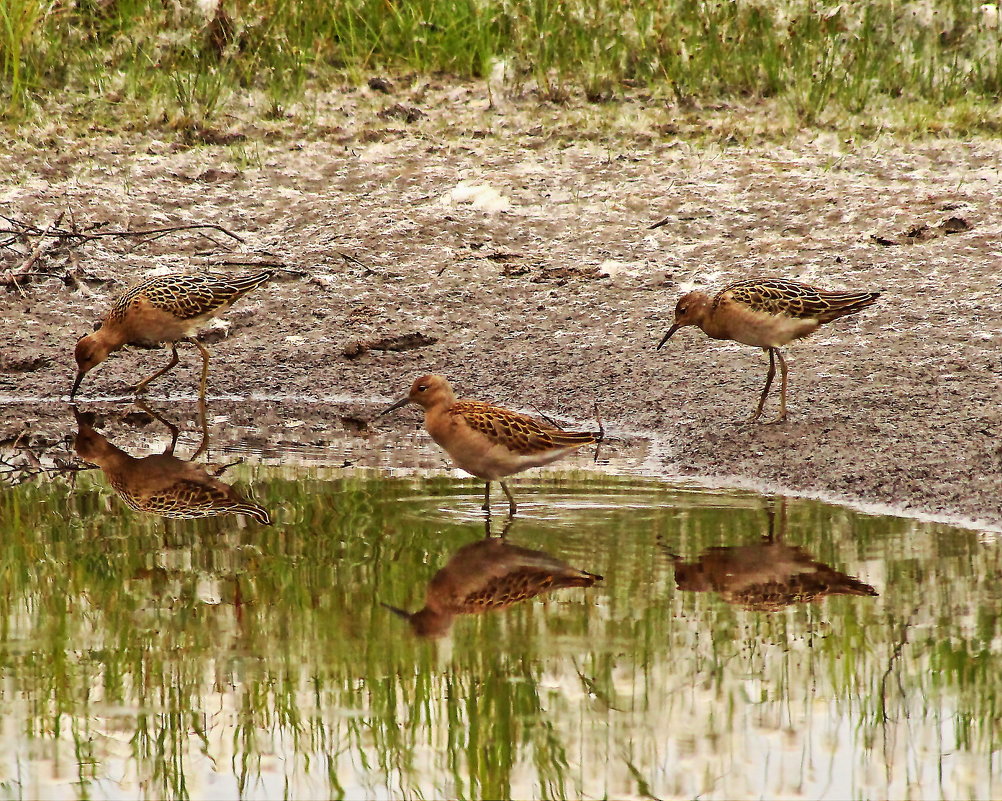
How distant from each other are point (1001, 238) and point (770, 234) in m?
1.59

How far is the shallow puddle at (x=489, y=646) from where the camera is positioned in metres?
4.38

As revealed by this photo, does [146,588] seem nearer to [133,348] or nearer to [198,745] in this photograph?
[198,745]

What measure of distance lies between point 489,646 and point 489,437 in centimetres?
197

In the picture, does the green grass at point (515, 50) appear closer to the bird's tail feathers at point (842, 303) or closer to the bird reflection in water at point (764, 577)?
the bird's tail feathers at point (842, 303)

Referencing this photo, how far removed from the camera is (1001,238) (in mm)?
10898

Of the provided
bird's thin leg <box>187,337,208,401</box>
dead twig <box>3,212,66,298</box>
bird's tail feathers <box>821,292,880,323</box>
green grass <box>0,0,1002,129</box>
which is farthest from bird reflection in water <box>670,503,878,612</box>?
green grass <box>0,0,1002,129</box>

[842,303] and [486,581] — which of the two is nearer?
[486,581]

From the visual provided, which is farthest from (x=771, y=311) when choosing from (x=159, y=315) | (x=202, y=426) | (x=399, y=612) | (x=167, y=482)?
(x=159, y=315)

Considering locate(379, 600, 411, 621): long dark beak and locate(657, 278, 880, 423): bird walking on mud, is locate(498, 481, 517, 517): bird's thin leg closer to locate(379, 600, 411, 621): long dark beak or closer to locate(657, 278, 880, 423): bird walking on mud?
locate(379, 600, 411, 621): long dark beak

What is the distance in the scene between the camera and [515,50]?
45.8 ft

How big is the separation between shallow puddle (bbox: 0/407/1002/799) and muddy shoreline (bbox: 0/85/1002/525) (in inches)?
66.0

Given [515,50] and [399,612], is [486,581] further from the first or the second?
[515,50]

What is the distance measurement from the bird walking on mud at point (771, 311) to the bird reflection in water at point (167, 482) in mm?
2824

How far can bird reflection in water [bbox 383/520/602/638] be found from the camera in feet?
18.5
